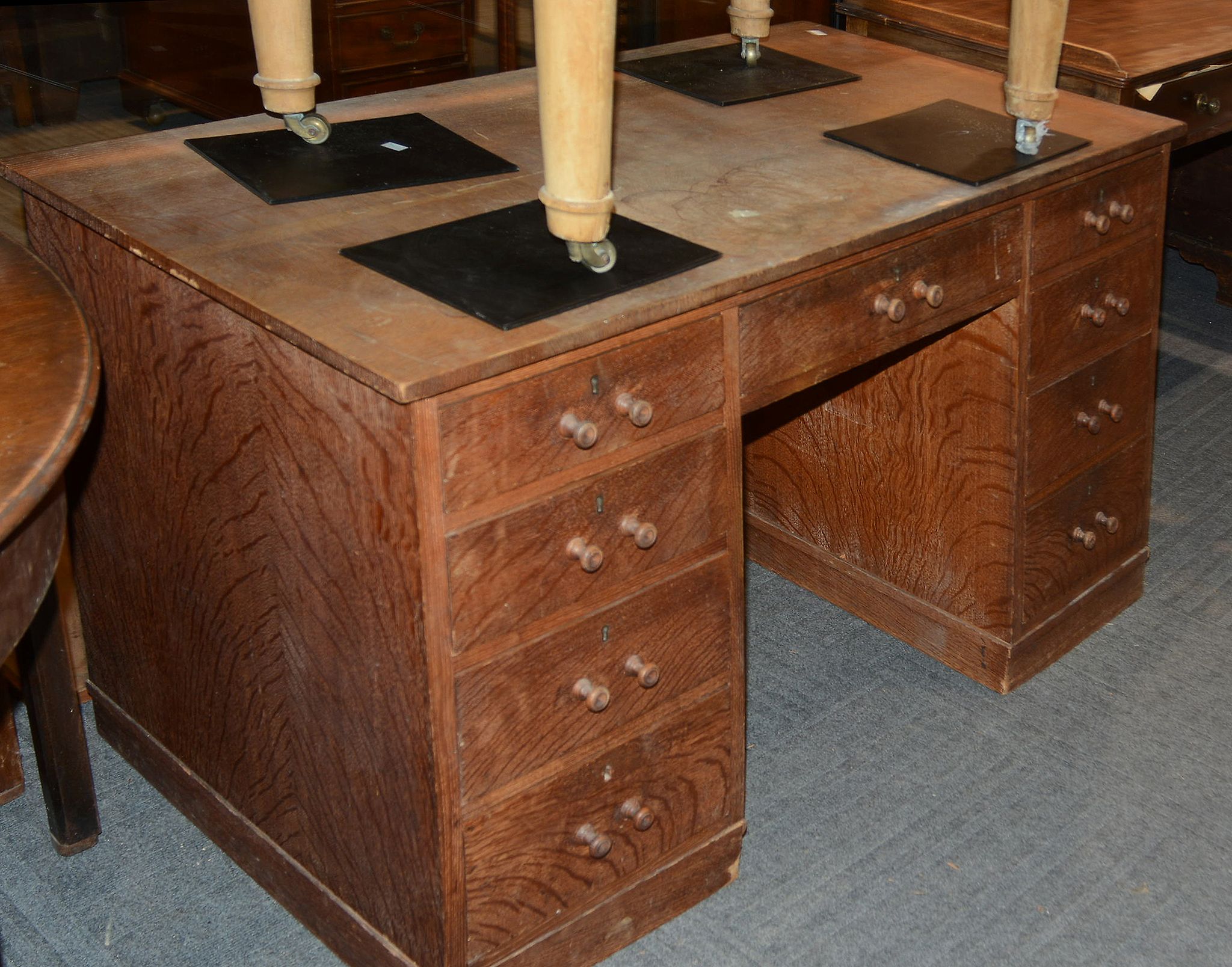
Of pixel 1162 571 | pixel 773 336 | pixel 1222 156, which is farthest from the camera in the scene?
pixel 1222 156

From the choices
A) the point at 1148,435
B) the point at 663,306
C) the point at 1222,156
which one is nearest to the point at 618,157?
the point at 663,306

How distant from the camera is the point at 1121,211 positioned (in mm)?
2246

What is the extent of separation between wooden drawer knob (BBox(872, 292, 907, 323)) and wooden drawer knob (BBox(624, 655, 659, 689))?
549 mm

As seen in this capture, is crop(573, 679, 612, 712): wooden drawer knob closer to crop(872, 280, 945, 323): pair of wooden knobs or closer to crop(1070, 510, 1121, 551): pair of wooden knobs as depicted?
crop(872, 280, 945, 323): pair of wooden knobs

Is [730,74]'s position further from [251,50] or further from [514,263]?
[251,50]

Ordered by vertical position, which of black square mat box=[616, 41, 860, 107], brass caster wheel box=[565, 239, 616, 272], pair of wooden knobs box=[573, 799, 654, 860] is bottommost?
pair of wooden knobs box=[573, 799, 654, 860]

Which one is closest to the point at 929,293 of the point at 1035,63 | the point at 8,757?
the point at 1035,63

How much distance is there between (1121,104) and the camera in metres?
2.53

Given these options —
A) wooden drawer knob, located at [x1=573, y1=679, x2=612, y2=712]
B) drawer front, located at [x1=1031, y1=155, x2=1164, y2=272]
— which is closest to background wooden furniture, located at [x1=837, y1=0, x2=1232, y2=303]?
drawer front, located at [x1=1031, y1=155, x2=1164, y2=272]

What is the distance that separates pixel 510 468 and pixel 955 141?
978 mm

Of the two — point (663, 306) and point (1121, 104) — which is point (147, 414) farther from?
point (1121, 104)

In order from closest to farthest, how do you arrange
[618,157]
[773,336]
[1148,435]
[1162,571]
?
[773,336], [618,157], [1148,435], [1162,571]

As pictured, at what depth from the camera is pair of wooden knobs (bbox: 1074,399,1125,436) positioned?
2.34 m

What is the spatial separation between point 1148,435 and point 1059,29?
0.76 metres
